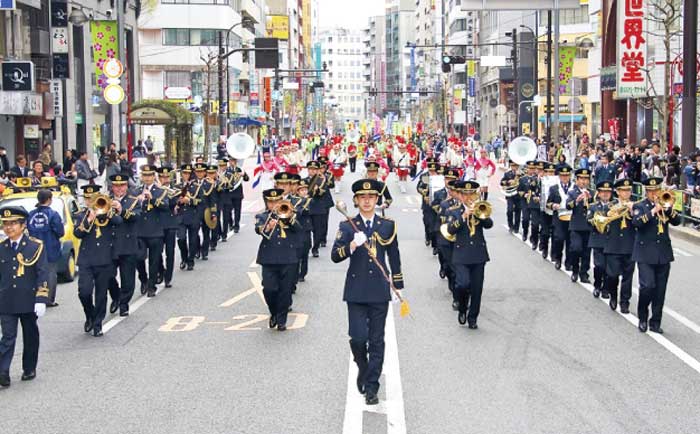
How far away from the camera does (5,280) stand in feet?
34.3

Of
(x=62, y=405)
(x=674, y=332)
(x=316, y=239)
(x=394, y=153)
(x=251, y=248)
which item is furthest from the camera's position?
(x=394, y=153)

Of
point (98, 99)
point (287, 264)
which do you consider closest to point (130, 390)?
point (287, 264)

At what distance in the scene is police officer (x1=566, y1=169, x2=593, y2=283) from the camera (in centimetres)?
1656

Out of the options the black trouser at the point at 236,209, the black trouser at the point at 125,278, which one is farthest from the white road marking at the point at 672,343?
the black trouser at the point at 236,209

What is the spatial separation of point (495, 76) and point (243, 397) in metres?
87.8

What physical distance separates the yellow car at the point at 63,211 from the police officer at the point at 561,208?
25.3 ft

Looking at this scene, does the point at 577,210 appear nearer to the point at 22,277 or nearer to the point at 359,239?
the point at 359,239

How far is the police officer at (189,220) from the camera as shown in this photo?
62.3 feet

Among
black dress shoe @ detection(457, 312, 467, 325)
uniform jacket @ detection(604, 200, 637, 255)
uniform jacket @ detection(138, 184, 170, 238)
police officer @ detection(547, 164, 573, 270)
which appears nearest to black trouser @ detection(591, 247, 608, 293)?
uniform jacket @ detection(604, 200, 637, 255)

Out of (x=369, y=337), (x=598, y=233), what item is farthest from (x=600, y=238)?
(x=369, y=337)

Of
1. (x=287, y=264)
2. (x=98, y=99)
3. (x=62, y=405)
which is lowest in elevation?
(x=62, y=405)

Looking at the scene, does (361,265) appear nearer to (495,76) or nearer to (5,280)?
(5,280)

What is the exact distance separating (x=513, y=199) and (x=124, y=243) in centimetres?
1257

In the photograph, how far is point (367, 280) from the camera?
381 inches
